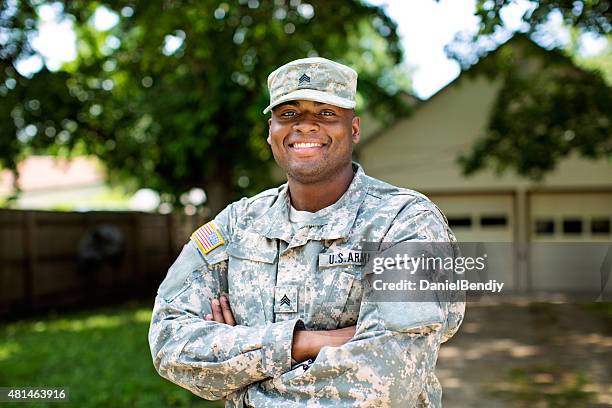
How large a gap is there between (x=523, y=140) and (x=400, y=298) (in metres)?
8.11

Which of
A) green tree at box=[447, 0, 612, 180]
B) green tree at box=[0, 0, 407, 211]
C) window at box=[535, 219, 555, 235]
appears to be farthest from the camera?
window at box=[535, 219, 555, 235]

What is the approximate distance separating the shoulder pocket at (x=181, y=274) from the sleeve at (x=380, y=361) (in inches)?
21.2

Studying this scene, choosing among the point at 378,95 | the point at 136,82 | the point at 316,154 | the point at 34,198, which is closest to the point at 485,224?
the point at 378,95

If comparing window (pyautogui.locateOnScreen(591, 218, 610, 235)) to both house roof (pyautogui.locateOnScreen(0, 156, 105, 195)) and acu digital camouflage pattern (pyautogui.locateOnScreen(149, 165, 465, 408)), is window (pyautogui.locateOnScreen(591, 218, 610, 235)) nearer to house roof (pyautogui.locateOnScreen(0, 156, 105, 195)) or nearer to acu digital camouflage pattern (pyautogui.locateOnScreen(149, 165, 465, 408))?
acu digital camouflage pattern (pyautogui.locateOnScreen(149, 165, 465, 408))

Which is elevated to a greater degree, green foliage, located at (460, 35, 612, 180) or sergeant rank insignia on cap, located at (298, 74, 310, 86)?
green foliage, located at (460, 35, 612, 180)

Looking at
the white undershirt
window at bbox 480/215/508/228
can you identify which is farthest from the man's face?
window at bbox 480/215/508/228

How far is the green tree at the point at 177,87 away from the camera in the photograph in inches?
307

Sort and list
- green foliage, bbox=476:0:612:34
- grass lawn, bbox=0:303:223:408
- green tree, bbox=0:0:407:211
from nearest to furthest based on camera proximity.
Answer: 1. green foliage, bbox=476:0:612:34
2. grass lawn, bbox=0:303:223:408
3. green tree, bbox=0:0:407:211

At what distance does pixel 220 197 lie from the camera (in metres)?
9.30

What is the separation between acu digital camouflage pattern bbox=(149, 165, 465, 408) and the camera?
2045mm

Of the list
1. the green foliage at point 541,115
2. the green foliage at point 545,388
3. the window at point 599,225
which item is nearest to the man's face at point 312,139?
the green foliage at point 545,388

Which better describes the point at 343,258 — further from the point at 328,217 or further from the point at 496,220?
the point at 496,220

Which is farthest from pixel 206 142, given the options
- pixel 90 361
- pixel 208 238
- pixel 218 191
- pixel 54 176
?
pixel 54 176

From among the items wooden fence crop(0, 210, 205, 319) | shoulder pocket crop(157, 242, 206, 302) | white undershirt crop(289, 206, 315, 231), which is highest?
white undershirt crop(289, 206, 315, 231)
